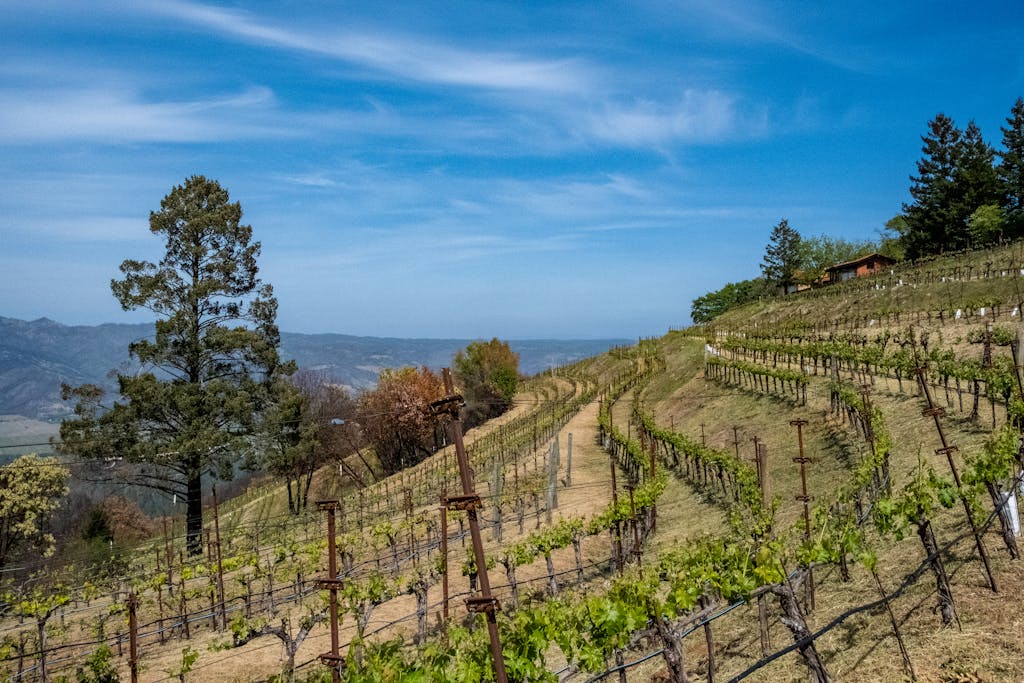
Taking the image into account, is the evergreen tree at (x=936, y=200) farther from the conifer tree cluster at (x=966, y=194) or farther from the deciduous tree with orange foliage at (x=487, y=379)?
the deciduous tree with orange foliage at (x=487, y=379)

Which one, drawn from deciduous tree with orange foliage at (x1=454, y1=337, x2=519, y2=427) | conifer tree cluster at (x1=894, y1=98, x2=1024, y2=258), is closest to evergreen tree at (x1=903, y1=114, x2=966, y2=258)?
conifer tree cluster at (x1=894, y1=98, x2=1024, y2=258)

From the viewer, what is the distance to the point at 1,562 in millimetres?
30156

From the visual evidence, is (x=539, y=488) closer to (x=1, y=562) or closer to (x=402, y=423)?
(x=1, y=562)

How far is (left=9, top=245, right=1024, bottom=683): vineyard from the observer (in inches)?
295

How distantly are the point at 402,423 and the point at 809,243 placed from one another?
251ft


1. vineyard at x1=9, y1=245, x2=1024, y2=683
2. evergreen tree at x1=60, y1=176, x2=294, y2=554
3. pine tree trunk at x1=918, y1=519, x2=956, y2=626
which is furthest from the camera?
evergreen tree at x1=60, y1=176, x2=294, y2=554

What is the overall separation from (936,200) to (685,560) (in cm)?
6452

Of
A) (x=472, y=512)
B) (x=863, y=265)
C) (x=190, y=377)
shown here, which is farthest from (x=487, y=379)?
(x=472, y=512)

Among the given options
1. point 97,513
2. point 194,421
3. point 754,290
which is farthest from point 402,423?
point 754,290

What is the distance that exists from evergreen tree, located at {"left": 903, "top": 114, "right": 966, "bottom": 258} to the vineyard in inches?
654

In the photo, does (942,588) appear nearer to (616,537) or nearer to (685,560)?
(685,560)

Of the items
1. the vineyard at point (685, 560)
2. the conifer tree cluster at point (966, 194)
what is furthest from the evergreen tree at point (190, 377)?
the conifer tree cluster at point (966, 194)

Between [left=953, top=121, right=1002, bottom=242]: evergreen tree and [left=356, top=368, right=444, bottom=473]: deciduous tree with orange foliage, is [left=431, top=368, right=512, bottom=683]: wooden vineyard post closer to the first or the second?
[left=356, top=368, right=444, bottom=473]: deciduous tree with orange foliage

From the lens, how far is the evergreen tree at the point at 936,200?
5916 centimetres
